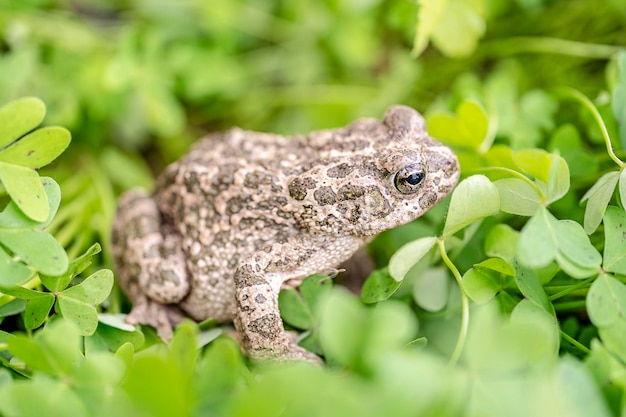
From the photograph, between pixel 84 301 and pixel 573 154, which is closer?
pixel 84 301

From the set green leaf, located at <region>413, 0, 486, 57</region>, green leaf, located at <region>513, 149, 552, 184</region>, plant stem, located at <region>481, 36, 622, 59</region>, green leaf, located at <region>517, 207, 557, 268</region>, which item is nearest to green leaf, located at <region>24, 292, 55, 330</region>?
green leaf, located at <region>517, 207, 557, 268</region>

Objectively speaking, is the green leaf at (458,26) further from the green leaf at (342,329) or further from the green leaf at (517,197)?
the green leaf at (342,329)

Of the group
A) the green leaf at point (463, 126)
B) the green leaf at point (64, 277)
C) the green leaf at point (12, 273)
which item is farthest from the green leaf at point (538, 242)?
the green leaf at point (12, 273)

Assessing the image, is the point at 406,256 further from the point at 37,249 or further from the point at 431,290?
the point at 37,249

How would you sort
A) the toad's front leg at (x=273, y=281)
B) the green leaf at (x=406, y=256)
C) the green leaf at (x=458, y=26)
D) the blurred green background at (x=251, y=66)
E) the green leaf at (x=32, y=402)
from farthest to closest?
the blurred green background at (x=251, y=66)
the green leaf at (x=458, y=26)
the toad's front leg at (x=273, y=281)
the green leaf at (x=406, y=256)
the green leaf at (x=32, y=402)

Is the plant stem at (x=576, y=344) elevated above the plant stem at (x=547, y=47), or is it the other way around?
the plant stem at (x=547, y=47)

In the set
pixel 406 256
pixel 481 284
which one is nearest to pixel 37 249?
pixel 406 256

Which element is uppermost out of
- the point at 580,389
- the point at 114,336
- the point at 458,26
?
the point at 458,26
